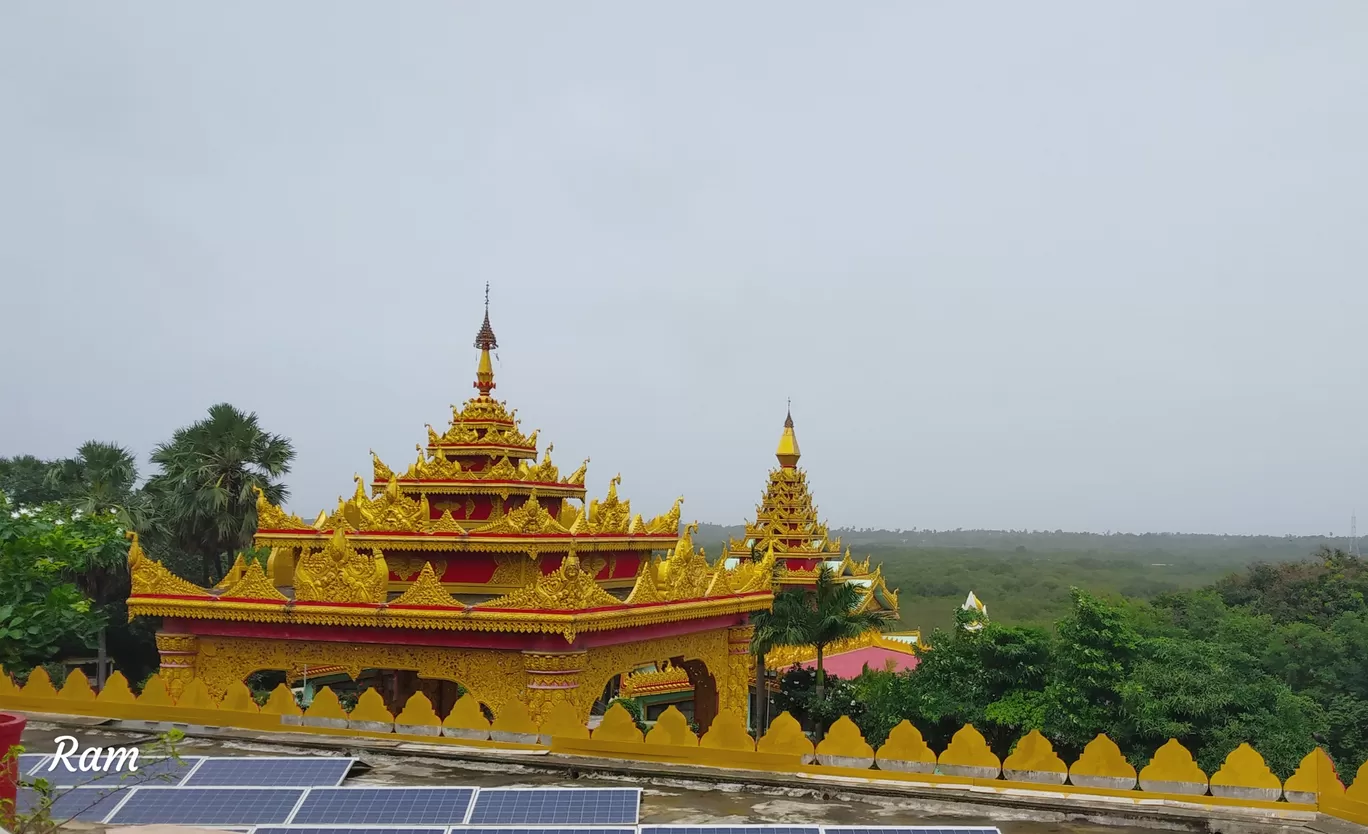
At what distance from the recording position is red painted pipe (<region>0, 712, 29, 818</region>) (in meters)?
7.44

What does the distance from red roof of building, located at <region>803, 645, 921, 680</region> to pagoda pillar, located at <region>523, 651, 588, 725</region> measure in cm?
2009

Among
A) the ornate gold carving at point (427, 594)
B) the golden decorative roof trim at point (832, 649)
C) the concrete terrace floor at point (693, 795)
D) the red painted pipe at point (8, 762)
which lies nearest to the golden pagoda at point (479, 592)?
the ornate gold carving at point (427, 594)

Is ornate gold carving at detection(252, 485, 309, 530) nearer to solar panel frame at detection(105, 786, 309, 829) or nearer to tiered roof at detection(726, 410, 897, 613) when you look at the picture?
solar panel frame at detection(105, 786, 309, 829)

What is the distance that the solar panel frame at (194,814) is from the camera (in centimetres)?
960

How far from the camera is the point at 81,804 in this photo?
9.91 metres

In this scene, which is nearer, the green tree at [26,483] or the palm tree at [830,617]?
the palm tree at [830,617]

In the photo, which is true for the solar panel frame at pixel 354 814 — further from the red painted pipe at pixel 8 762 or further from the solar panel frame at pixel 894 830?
the solar panel frame at pixel 894 830

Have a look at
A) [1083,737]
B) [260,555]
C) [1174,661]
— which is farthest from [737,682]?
[260,555]

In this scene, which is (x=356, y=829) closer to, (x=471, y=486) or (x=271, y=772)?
(x=271, y=772)

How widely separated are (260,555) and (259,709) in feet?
67.4

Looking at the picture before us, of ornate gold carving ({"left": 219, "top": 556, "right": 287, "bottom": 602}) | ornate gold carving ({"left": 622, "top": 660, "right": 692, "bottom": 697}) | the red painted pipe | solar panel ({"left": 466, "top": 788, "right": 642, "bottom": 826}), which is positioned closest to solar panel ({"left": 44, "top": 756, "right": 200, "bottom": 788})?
the red painted pipe

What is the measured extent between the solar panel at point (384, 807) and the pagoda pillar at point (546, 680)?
286 inches

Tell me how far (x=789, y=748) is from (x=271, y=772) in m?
5.43

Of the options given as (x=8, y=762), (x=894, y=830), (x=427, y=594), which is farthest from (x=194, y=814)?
(x=427, y=594)
